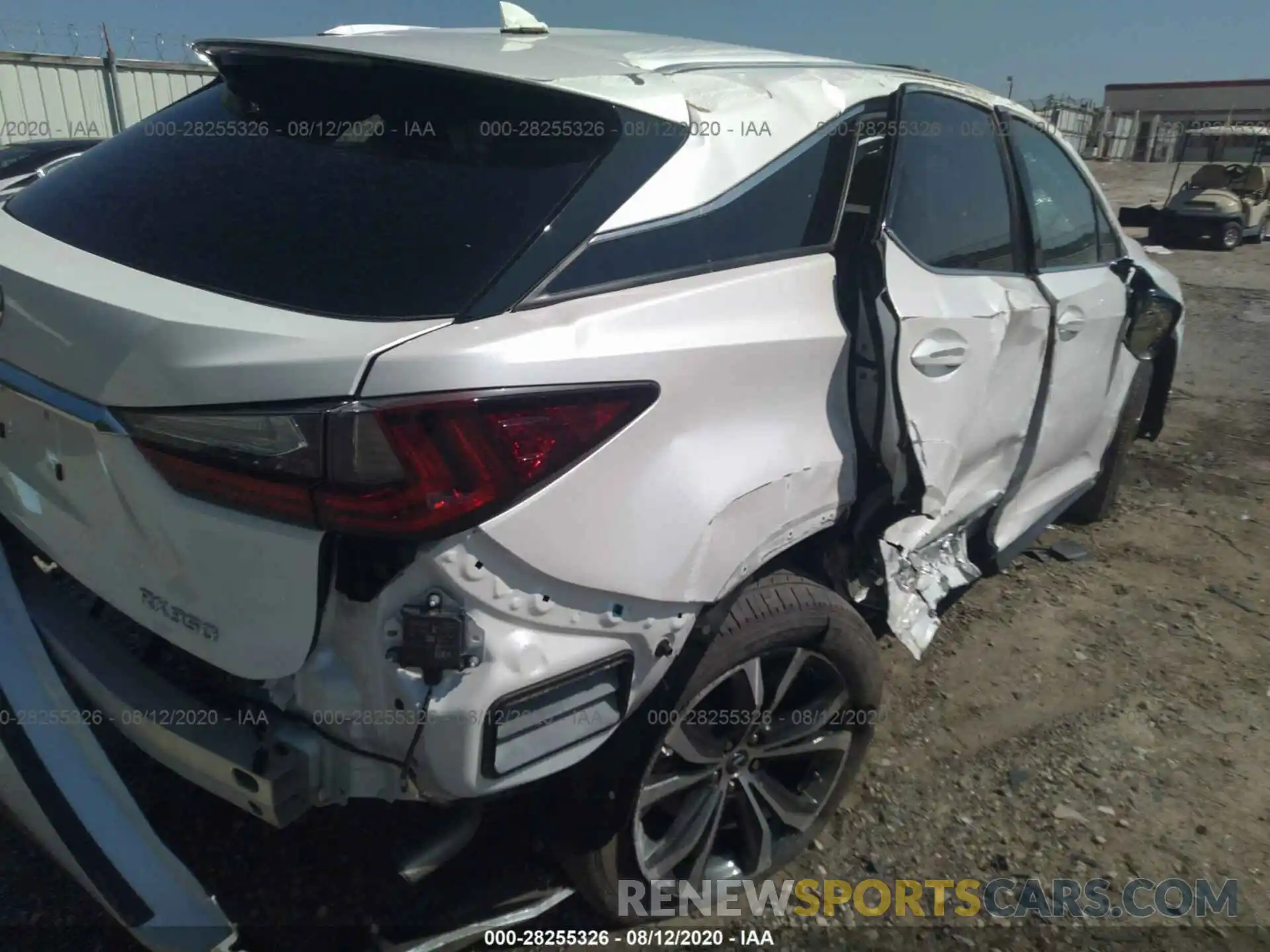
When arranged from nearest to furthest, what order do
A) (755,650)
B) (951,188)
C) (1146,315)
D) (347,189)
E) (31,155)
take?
(347,189), (755,650), (951,188), (1146,315), (31,155)

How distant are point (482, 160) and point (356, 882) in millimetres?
1697

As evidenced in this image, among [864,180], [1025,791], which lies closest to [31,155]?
[864,180]

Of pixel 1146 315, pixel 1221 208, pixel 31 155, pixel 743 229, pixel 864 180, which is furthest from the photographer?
pixel 1221 208

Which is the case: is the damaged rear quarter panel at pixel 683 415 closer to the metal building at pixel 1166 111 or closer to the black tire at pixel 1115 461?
the black tire at pixel 1115 461

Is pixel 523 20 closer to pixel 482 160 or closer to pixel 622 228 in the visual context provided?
pixel 482 160

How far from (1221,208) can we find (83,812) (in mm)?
18846

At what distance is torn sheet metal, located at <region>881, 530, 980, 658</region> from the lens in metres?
2.53

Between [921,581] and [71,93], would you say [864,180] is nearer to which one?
[921,581]

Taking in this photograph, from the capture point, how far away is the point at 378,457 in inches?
56.0

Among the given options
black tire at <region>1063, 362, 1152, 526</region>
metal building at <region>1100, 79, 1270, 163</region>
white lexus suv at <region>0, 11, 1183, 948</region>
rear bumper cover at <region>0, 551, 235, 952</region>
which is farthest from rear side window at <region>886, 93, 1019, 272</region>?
metal building at <region>1100, 79, 1270, 163</region>

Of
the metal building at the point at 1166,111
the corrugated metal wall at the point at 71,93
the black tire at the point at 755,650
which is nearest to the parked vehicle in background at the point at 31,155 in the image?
the corrugated metal wall at the point at 71,93

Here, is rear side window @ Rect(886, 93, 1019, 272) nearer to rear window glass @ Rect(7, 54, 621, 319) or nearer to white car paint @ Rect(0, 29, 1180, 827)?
white car paint @ Rect(0, 29, 1180, 827)

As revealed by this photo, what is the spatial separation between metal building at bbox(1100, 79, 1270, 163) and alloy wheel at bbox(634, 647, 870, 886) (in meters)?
38.4

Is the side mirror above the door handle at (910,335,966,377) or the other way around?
the other way around
